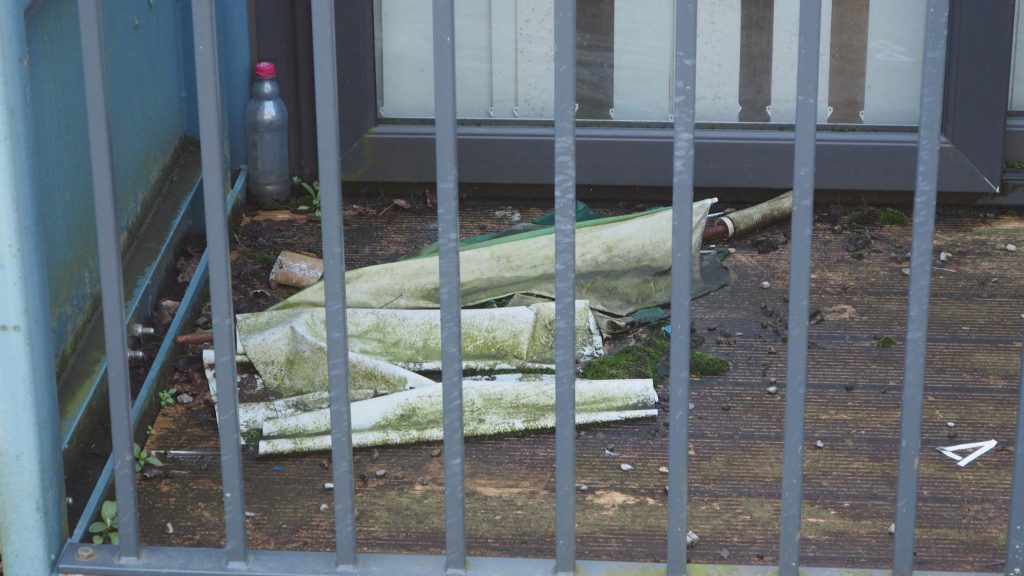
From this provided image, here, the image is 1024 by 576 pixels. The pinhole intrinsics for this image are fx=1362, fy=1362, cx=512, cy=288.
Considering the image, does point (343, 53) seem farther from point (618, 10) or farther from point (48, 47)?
point (48, 47)

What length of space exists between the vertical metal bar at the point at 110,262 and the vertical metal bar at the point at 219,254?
0.12 m

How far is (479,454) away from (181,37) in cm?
195

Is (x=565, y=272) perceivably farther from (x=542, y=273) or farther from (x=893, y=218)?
(x=893, y=218)

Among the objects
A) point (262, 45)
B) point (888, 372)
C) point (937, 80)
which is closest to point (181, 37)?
point (262, 45)

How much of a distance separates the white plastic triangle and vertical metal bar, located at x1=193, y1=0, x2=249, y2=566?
179 cm

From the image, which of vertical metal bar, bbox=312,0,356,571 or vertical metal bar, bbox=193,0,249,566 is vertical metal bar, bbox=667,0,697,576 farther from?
vertical metal bar, bbox=193,0,249,566

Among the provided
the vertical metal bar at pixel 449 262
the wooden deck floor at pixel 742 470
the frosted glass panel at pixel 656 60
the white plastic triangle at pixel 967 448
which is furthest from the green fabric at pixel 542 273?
the vertical metal bar at pixel 449 262

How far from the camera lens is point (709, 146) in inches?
182

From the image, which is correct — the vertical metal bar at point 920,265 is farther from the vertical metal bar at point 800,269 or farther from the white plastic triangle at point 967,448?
the white plastic triangle at point 967,448

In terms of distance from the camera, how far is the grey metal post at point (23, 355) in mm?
1718

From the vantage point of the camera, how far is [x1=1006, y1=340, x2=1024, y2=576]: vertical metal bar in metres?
1.71

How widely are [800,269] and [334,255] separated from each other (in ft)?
1.91

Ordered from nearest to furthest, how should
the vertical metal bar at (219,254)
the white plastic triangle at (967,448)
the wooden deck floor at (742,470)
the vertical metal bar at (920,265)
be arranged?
1. the vertical metal bar at (920,265)
2. the vertical metal bar at (219,254)
3. the wooden deck floor at (742,470)
4. the white plastic triangle at (967,448)

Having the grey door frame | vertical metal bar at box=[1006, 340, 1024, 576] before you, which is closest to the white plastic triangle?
vertical metal bar at box=[1006, 340, 1024, 576]
